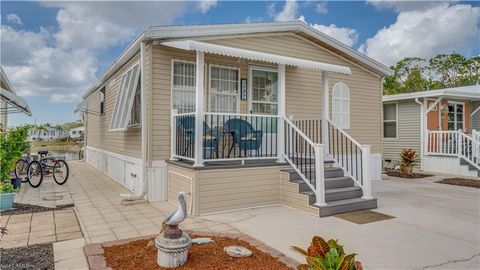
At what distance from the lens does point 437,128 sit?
1282 cm

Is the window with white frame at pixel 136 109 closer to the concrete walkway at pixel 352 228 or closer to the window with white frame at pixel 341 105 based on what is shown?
the concrete walkway at pixel 352 228

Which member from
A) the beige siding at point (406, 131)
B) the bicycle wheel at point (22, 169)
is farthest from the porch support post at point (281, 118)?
the beige siding at point (406, 131)

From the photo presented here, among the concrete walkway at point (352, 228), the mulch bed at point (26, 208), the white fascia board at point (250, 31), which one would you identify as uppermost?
the white fascia board at point (250, 31)

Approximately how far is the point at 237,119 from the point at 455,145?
9788 millimetres

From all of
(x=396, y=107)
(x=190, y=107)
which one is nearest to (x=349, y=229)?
(x=190, y=107)

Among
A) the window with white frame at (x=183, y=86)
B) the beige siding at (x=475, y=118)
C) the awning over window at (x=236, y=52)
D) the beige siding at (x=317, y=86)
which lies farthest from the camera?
the beige siding at (x=475, y=118)

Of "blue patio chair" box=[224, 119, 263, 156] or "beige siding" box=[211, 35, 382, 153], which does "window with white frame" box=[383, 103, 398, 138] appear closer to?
"beige siding" box=[211, 35, 382, 153]

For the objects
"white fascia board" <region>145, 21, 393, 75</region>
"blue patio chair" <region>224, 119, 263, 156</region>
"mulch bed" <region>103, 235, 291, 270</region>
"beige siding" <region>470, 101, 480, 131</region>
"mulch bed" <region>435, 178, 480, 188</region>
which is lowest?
"mulch bed" <region>435, 178, 480, 188</region>

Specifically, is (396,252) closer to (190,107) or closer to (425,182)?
(190,107)

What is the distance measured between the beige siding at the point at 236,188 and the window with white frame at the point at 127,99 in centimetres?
288

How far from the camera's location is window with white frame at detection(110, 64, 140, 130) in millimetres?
6875

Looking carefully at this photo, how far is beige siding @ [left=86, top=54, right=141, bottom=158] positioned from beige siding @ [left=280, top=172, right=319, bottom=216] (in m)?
3.36

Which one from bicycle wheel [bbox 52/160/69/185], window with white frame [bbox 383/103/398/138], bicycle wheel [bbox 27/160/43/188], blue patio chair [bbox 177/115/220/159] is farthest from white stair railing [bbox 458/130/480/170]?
bicycle wheel [bbox 27/160/43/188]

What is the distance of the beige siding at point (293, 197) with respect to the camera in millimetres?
5266
